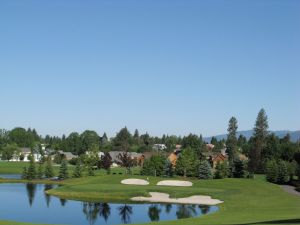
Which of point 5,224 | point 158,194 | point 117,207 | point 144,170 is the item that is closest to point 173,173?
point 144,170

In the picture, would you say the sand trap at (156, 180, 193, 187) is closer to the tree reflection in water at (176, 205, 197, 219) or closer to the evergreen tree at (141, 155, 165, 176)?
the evergreen tree at (141, 155, 165, 176)

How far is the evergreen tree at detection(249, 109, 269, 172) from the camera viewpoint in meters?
103

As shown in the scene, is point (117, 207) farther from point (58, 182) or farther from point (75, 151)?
point (75, 151)

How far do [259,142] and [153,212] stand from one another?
201 ft

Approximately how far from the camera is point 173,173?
90125 mm

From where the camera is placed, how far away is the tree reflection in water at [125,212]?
148 ft

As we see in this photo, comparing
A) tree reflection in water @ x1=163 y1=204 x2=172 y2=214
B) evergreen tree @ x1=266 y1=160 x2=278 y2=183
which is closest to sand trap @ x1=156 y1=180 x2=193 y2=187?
tree reflection in water @ x1=163 y1=204 x2=172 y2=214

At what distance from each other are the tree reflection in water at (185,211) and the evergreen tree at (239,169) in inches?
1364

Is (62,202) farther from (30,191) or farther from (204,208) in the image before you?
(204,208)

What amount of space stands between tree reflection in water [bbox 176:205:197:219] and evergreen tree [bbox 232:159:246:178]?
1364 inches

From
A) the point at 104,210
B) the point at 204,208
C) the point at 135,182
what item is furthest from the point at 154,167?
the point at 104,210

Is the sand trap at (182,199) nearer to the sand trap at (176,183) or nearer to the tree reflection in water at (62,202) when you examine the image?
the tree reflection in water at (62,202)

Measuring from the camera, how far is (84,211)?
50.2 m

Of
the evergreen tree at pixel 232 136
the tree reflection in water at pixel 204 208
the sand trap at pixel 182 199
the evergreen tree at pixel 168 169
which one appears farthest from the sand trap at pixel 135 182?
the evergreen tree at pixel 232 136
